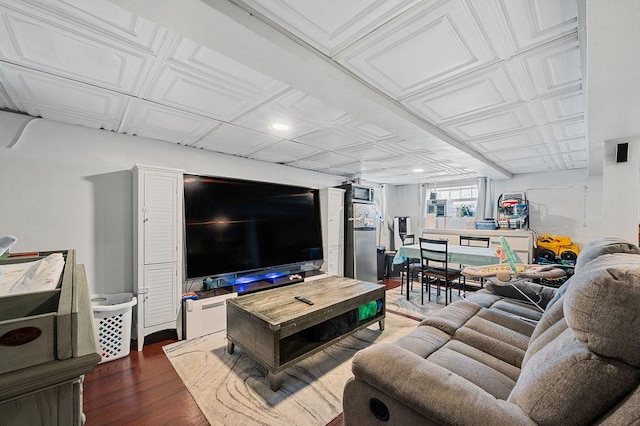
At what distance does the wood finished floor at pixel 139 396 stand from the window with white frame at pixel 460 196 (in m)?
5.66

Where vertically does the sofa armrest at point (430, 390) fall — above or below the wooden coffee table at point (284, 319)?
above

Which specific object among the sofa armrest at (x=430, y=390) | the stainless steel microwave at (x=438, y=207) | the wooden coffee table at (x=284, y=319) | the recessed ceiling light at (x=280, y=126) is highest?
the recessed ceiling light at (x=280, y=126)

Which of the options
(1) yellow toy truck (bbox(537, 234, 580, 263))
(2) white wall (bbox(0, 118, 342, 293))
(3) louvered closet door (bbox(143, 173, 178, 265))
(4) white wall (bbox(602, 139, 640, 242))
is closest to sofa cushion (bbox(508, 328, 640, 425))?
(4) white wall (bbox(602, 139, 640, 242))

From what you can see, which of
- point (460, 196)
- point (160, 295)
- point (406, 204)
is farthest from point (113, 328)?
point (460, 196)

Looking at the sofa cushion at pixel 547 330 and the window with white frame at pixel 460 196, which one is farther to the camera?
the window with white frame at pixel 460 196

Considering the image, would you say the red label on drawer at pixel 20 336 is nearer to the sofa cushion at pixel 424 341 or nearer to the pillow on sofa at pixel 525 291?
the sofa cushion at pixel 424 341

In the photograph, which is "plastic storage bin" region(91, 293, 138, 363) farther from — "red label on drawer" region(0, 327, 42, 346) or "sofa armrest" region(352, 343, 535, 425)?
"sofa armrest" region(352, 343, 535, 425)

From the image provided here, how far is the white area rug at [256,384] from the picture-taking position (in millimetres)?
1720

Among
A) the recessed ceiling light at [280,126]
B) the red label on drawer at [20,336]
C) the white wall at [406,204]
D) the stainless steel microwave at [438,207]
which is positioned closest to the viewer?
the red label on drawer at [20,336]

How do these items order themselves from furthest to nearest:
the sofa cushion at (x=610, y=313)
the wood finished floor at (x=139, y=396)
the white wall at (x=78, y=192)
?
the white wall at (x=78, y=192) < the wood finished floor at (x=139, y=396) < the sofa cushion at (x=610, y=313)

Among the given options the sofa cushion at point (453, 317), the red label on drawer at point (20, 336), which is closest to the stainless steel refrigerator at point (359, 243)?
the sofa cushion at point (453, 317)

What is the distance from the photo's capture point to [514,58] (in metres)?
1.55

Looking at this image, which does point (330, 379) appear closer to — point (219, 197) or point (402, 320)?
point (402, 320)

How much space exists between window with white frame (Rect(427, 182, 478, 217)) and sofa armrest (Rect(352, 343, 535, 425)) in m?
5.80
